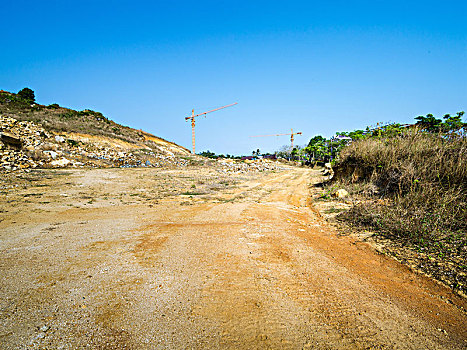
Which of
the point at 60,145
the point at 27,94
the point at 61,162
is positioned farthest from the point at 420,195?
the point at 27,94

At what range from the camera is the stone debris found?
1177 centimetres

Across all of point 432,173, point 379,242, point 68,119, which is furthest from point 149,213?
point 68,119

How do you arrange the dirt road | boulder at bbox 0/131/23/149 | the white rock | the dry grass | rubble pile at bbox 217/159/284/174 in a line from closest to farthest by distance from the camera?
the dirt road < the dry grass < boulder at bbox 0/131/23/149 < the white rock < rubble pile at bbox 217/159/284/174

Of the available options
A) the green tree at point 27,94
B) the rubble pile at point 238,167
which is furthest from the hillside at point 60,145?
the green tree at point 27,94

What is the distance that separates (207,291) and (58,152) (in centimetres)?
1655

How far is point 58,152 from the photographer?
14.2m

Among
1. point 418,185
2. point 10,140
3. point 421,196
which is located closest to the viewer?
point 421,196

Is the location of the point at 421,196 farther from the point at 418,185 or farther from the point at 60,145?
the point at 60,145

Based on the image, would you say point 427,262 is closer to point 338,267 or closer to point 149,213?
point 338,267

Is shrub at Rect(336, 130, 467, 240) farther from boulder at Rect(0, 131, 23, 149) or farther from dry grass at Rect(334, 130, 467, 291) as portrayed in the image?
boulder at Rect(0, 131, 23, 149)

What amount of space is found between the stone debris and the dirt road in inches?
370

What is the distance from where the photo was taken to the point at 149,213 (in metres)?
5.87

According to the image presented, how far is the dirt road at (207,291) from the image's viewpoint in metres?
1.82

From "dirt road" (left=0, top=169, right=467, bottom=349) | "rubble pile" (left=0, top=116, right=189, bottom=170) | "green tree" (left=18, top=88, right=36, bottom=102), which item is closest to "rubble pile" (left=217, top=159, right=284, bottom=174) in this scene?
"rubble pile" (left=0, top=116, right=189, bottom=170)
